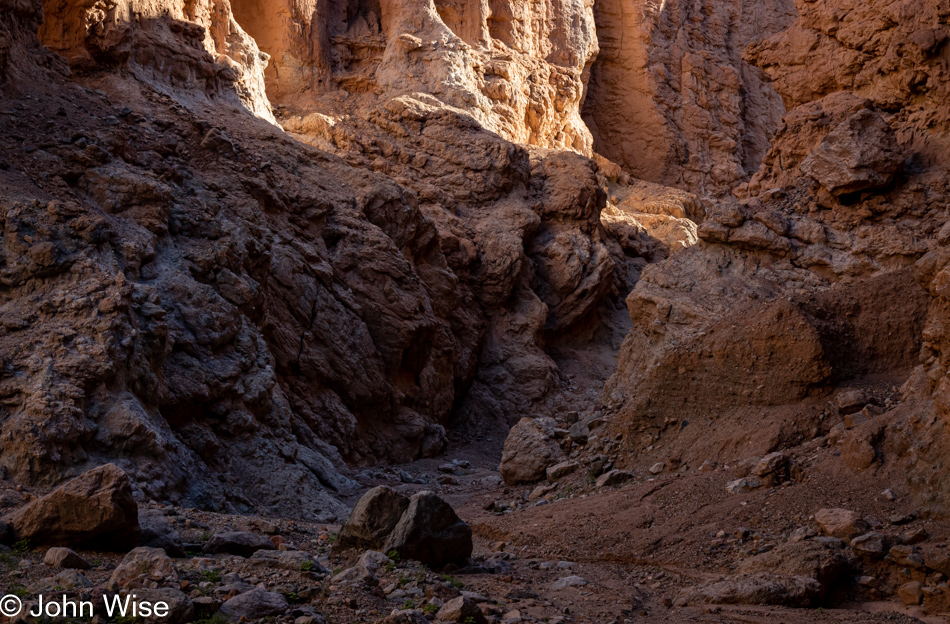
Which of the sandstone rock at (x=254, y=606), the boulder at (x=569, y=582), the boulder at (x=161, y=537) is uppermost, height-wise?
the sandstone rock at (x=254, y=606)

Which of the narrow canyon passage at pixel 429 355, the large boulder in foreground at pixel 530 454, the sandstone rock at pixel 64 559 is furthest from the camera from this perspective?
the large boulder in foreground at pixel 530 454

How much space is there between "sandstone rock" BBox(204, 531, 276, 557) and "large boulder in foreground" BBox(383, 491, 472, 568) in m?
0.98

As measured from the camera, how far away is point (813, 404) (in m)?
9.18

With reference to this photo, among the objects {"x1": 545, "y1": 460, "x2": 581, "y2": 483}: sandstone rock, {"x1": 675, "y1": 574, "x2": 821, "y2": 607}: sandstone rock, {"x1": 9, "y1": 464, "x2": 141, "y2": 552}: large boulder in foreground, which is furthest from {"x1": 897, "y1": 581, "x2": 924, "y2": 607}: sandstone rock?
{"x1": 9, "y1": 464, "x2": 141, "y2": 552}: large boulder in foreground

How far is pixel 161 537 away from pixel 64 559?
1.00 m

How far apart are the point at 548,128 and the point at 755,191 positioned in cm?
1459

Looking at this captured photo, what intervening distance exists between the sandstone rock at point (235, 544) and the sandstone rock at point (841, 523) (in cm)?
428

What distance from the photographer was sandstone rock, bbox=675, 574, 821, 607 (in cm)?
604

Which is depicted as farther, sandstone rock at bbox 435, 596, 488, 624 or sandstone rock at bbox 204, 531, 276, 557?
sandstone rock at bbox 204, 531, 276, 557

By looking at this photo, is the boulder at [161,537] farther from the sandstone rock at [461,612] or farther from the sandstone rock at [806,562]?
the sandstone rock at [806,562]

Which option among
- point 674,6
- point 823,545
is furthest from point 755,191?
point 674,6

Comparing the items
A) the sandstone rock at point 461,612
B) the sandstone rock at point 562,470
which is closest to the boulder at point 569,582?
the sandstone rock at point 461,612

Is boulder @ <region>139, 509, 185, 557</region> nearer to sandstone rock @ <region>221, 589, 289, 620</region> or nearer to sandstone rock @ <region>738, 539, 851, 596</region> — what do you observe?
sandstone rock @ <region>221, 589, 289, 620</region>

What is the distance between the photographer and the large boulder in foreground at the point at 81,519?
19.7ft
